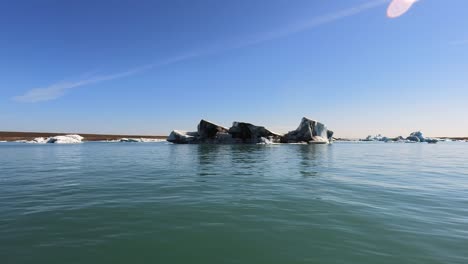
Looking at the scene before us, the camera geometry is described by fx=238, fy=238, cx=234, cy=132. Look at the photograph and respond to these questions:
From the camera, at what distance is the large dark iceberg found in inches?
2749

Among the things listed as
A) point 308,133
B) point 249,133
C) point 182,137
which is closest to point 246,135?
point 249,133

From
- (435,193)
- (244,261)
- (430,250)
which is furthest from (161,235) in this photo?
(435,193)

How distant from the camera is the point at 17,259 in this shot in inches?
175

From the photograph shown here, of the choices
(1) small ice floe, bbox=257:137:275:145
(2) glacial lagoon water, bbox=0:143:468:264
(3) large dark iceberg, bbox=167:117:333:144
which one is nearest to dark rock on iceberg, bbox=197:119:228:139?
(3) large dark iceberg, bbox=167:117:333:144

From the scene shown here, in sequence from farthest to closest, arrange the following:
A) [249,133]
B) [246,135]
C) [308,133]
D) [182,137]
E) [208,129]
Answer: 1. [182,137]
2. [208,129]
3. [308,133]
4. [246,135]
5. [249,133]

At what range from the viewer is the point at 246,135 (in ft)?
235

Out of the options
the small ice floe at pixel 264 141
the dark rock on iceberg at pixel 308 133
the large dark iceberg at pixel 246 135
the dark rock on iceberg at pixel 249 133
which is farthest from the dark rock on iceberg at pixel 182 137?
the dark rock on iceberg at pixel 308 133

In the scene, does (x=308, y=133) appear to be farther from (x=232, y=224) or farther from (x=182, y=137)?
(x=232, y=224)

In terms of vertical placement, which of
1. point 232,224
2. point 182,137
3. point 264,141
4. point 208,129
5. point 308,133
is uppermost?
point 208,129

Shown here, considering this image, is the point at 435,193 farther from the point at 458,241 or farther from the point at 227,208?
the point at 227,208

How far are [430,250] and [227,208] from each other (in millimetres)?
5209

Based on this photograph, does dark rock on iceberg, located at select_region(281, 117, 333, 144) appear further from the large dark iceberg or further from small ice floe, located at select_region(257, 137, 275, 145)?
small ice floe, located at select_region(257, 137, 275, 145)

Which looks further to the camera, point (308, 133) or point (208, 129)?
point (208, 129)

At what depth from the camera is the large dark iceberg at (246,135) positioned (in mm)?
69812
